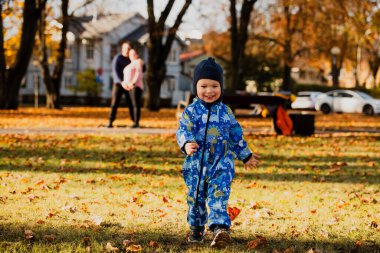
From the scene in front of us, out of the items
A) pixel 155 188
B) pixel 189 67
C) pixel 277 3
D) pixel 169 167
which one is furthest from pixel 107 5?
pixel 189 67

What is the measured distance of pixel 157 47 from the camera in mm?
32438

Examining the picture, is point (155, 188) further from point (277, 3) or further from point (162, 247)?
point (277, 3)

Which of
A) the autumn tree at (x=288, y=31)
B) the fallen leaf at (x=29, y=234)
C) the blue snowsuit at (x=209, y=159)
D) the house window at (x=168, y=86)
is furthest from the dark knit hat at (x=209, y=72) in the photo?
the house window at (x=168, y=86)

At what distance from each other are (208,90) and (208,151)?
0.45 m

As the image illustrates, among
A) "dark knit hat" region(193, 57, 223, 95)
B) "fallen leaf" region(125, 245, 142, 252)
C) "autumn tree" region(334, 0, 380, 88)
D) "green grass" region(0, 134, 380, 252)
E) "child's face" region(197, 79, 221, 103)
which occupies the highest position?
"autumn tree" region(334, 0, 380, 88)

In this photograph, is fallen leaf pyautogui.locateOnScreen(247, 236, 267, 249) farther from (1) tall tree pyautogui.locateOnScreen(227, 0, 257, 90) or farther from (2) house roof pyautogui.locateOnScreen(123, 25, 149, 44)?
(2) house roof pyautogui.locateOnScreen(123, 25, 149, 44)

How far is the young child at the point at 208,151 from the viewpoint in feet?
16.5

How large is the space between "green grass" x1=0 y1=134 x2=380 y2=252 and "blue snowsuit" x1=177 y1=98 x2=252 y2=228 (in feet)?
0.96

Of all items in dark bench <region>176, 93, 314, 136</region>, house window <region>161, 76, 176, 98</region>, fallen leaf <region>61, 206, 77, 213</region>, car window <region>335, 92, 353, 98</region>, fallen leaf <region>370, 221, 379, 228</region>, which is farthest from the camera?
house window <region>161, 76, 176, 98</region>

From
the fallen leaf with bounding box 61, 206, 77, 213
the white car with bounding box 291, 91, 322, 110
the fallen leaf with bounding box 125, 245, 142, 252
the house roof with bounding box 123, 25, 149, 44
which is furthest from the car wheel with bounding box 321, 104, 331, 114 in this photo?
the fallen leaf with bounding box 125, 245, 142, 252

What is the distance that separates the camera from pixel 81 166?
1011cm

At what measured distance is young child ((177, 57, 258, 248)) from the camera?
16.5 ft

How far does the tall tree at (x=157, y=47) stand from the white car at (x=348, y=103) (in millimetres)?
12492

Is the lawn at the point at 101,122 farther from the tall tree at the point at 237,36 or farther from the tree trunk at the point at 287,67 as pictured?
the tree trunk at the point at 287,67
